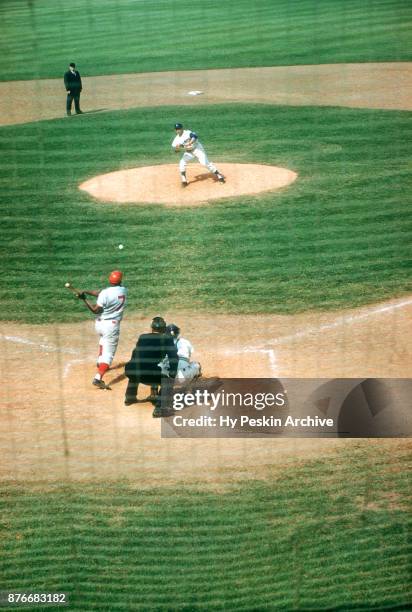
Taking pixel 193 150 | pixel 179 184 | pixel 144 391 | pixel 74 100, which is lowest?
pixel 144 391

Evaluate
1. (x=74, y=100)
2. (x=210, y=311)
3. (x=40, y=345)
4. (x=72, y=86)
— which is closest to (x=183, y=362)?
(x=40, y=345)

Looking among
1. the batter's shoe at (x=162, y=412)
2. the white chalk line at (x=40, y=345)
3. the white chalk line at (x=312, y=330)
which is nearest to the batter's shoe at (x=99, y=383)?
the batter's shoe at (x=162, y=412)

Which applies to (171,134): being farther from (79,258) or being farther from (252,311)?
(252,311)

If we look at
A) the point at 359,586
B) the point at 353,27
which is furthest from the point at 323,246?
the point at 353,27

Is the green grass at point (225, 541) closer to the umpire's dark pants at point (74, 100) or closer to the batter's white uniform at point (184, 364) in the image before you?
the batter's white uniform at point (184, 364)

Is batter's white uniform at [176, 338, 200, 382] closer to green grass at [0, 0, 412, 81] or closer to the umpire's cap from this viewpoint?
the umpire's cap

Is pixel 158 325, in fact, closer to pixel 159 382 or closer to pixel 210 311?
pixel 159 382

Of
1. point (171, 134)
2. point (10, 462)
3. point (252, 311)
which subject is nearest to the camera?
point (10, 462)
